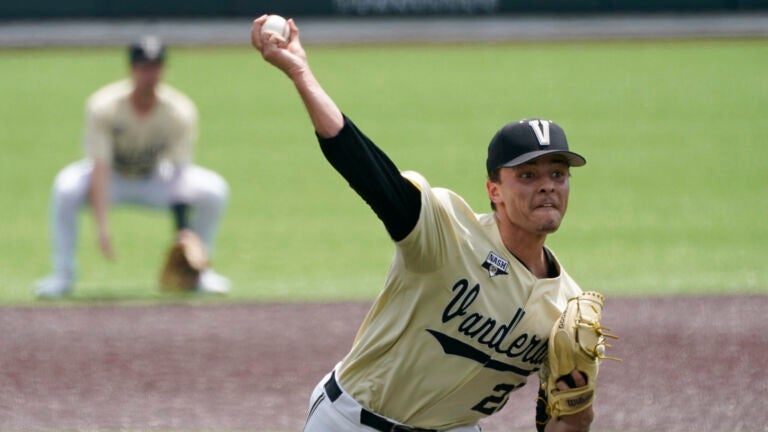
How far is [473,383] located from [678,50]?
17313 millimetres

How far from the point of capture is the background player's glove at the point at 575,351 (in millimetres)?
Answer: 3518

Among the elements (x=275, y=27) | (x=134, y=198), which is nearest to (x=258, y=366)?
(x=134, y=198)

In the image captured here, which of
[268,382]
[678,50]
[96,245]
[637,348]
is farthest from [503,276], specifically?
[678,50]

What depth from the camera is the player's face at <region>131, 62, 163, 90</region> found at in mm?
8516

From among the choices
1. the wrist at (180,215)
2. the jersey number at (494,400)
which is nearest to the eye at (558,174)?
the jersey number at (494,400)

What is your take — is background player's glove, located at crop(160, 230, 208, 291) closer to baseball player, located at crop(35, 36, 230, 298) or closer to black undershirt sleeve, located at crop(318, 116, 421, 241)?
baseball player, located at crop(35, 36, 230, 298)

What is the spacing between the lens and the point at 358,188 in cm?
316

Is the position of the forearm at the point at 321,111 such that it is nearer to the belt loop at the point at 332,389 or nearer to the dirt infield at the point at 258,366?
the belt loop at the point at 332,389

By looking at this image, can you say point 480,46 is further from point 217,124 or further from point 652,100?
point 217,124

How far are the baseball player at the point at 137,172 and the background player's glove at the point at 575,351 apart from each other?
5.38m

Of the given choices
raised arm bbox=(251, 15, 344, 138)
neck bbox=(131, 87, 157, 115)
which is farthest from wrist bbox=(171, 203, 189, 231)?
raised arm bbox=(251, 15, 344, 138)

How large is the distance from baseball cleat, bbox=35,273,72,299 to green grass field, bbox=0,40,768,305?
141 mm

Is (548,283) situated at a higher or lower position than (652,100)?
higher

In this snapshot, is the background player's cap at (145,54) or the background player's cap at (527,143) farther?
the background player's cap at (145,54)
